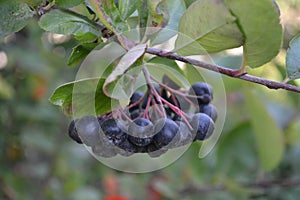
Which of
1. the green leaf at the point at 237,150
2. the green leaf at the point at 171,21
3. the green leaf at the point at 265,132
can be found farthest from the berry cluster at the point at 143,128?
the green leaf at the point at 237,150

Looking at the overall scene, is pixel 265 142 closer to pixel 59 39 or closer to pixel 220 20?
pixel 59 39

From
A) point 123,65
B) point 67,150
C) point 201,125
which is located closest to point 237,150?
point 67,150

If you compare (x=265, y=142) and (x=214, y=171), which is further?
(x=214, y=171)

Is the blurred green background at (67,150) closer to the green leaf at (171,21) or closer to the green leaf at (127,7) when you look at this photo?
the green leaf at (171,21)

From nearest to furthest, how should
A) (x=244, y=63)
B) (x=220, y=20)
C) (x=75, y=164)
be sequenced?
(x=220, y=20), (x=244, y=63), (x=75, y=164)

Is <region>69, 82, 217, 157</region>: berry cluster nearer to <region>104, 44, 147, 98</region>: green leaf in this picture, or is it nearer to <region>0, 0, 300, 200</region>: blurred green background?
<region>104, 44, 147, 98</region>: green leaf

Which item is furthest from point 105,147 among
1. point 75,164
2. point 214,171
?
point 75,164

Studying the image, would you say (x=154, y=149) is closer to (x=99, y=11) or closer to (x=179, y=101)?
(x=179, y=101)
